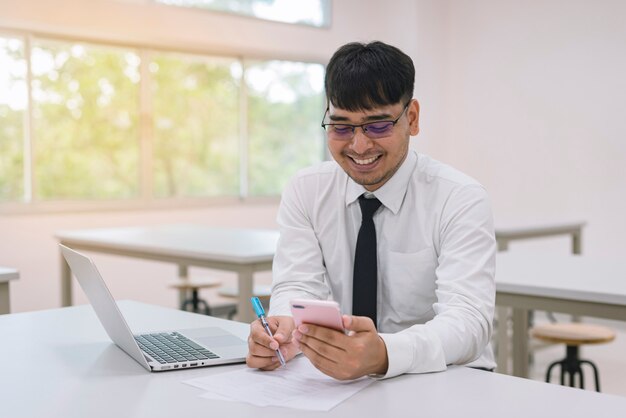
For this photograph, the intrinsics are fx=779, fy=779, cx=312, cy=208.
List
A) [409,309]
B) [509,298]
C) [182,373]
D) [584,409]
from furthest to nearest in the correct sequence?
→ [509,298]
[409,309]
[182,373]
[584,409]

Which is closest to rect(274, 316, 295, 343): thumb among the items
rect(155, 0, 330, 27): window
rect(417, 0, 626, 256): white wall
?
rect(417, 0, 626, 256): white wall

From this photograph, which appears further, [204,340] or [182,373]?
[204,340]

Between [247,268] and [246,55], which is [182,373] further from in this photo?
[246,55]

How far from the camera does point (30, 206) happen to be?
5.48 m

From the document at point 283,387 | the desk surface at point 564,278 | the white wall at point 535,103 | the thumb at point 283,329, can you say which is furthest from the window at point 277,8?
the document at point 283,387

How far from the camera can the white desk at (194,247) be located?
3236 millimetres

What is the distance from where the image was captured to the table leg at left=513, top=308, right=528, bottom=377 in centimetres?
324

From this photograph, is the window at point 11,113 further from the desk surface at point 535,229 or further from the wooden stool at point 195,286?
the desk surface at point 535,229

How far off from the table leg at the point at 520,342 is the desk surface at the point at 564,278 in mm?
236

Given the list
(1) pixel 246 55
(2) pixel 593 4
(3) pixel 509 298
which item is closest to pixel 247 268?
(3) pixel 509 298

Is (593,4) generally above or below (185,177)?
above

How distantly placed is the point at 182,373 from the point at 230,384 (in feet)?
0.42

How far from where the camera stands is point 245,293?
10.5 ft

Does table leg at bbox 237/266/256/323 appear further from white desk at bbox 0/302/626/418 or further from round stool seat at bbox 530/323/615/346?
white desk at bbox 0/302/626/418
